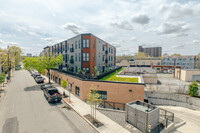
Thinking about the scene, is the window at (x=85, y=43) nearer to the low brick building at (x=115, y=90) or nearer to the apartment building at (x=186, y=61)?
the low brick building at (x=115, y=90)

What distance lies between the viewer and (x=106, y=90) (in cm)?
1789

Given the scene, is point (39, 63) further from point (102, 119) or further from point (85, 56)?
point (102, 119)

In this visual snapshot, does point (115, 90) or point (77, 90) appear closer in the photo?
point (115, 90)

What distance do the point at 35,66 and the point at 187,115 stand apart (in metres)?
36.1

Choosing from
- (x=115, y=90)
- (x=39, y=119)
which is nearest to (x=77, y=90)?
(x=115, y=90)

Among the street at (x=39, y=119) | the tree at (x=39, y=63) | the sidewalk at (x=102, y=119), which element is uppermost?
the tree at (x=39, y=63)

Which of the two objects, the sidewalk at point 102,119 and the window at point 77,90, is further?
the window at point 77,90

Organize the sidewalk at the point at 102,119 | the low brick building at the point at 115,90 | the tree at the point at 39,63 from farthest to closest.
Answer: the tree at the point at 39,63
the low brick building at the point at 115,90
the sidewalk at the point at 102,119

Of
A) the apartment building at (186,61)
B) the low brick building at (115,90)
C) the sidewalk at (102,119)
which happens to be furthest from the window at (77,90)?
the apartment building at (186,61)

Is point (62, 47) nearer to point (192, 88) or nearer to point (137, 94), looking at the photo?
point (137, 94)

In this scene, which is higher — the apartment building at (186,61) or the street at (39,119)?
the apartment building at (186,61)

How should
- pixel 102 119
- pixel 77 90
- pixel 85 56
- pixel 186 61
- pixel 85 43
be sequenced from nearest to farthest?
1. pixel 102 119
2. pixel 77 90
3. pixel 85 43
4. pixel 85 56
5. pixel 186 61

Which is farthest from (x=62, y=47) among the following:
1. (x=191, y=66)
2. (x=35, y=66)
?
(x=191, y=66)

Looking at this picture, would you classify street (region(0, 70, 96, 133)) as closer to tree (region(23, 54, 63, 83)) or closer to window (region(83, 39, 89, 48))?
tree (region(23, 54, 63, 83))
